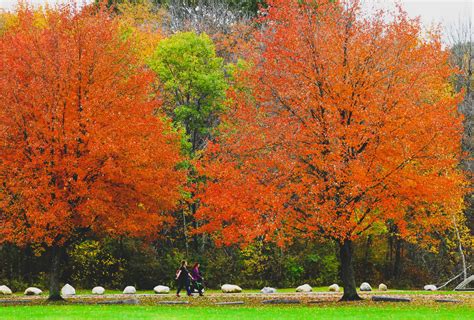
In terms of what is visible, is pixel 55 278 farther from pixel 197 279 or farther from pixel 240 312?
pixel 240 312

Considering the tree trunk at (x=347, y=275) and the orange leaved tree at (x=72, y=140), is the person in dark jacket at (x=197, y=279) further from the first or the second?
the tree trunk at (x=347, y=275)

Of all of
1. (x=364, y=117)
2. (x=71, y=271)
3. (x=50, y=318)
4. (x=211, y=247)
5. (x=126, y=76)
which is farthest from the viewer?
(x=211, y=247)

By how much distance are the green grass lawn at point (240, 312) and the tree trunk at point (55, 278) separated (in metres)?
3.67

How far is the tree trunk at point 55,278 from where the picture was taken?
29438mm

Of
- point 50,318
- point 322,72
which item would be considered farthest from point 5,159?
point 322,72

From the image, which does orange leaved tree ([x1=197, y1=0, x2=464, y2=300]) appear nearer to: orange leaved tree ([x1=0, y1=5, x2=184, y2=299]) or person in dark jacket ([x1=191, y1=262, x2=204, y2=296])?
orange leaved tree ([x1=0, y1=5, x2=184, y2=299])

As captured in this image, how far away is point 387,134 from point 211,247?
68.5 feet

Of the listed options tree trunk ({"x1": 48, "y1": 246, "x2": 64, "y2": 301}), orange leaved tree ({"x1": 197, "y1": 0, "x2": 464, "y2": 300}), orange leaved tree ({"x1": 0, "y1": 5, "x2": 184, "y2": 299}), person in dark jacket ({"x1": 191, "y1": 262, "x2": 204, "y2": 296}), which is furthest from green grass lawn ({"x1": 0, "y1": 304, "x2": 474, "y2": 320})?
person in dark jacket ({"x1": 191, "y1": 262, "x2": 204, "y2": 296})

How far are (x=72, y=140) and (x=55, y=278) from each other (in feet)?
22.3

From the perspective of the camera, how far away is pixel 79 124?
91.5 ft

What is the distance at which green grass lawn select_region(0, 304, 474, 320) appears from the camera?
2091cm

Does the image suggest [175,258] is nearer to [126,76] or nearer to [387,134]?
[126,76]

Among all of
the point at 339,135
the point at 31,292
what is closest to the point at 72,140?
the point at 339,135

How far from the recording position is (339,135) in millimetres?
25812
